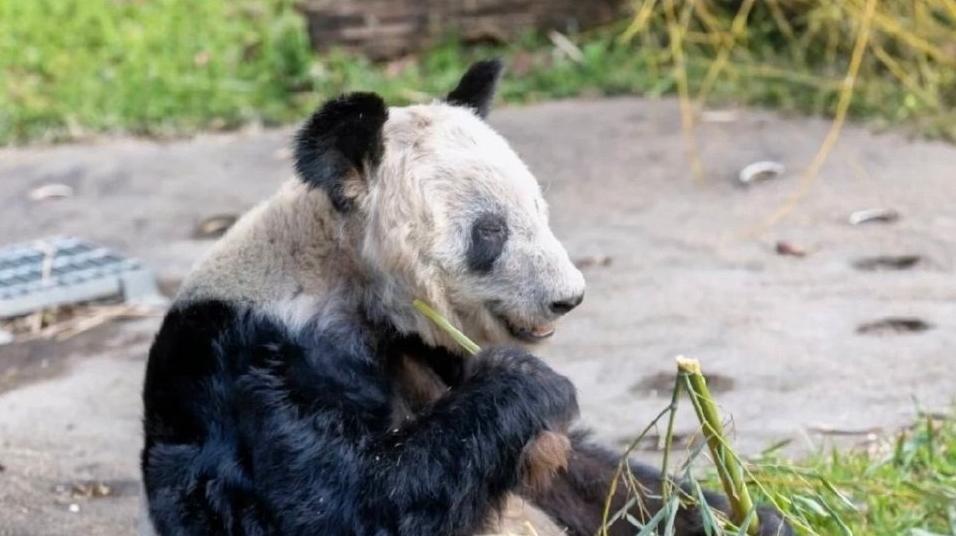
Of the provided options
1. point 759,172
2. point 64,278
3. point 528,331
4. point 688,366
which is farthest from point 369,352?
point 759,172

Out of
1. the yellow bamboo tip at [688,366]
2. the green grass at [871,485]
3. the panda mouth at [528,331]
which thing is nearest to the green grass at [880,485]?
the green grass at [871,485]

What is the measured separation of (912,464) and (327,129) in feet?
7.71

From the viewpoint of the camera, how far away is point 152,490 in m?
3.75

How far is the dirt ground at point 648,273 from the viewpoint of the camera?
5.48 m

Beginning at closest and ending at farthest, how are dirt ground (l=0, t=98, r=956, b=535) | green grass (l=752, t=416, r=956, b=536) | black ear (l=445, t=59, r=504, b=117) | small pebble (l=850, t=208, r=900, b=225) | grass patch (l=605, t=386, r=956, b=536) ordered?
grass patch (l=605, t=386, r=956, b=536) → green grass (l=752, t=416, r=956, b=536) → black ear (l=445, t=59, r=504, b=117) → dirt ground (l=0, t=98, r=956, b=535) → small pebble (l=850, t=208, r=900, b=225)

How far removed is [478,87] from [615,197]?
4.07 metres

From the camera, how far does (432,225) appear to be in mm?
3760

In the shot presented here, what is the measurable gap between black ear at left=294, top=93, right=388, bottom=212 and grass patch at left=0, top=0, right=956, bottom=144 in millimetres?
5119

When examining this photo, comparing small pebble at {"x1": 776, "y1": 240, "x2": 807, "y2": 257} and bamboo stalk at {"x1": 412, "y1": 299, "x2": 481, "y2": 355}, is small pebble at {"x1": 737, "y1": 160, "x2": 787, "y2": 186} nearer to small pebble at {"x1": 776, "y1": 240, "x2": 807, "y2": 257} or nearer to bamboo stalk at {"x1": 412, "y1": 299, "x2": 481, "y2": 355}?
small pebble at {"x1": 776, "y1": 240, "x2": 807, "y2": 257}

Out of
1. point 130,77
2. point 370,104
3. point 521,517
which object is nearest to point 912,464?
point 521,517

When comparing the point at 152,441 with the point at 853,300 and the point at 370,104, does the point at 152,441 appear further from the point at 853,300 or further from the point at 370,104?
the point at 853,300

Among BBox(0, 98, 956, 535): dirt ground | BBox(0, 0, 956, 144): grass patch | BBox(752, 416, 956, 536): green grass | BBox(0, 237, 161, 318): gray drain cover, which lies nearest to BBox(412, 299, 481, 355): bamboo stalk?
BBox(752, 416, 956, 536): green grass

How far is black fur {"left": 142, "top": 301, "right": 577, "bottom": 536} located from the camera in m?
3.51

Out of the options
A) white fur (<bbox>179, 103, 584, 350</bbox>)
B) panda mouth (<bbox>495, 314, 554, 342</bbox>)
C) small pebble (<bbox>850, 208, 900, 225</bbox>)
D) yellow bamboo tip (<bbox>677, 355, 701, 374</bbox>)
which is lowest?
small pebble (<bbox>850, 208, 900, 225</bbox>)
